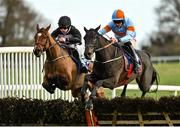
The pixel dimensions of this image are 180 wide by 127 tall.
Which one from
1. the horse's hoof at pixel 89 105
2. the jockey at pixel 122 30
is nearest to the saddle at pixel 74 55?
the jockey at pixel 122 30

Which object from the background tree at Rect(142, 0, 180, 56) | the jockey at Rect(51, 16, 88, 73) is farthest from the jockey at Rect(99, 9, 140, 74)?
the background tree at Rect(142, 0, 180, 56)

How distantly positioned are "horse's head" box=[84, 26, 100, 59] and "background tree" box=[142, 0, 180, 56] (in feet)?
206

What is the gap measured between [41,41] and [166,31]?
221 ft

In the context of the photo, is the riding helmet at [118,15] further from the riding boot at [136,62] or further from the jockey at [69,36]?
the jockey at [69,36]

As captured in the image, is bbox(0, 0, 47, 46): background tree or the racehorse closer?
the racehorse

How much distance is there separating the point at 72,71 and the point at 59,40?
2.40ft

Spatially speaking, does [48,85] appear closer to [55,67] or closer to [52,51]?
[55,67]

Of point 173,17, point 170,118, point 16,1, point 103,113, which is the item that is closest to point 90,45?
point 103,113

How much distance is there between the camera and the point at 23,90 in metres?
14.6

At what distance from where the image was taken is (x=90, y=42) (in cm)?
1047

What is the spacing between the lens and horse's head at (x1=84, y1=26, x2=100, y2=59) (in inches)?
403

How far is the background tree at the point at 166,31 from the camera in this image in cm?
7475

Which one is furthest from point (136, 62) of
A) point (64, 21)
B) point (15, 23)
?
point (15, 23)

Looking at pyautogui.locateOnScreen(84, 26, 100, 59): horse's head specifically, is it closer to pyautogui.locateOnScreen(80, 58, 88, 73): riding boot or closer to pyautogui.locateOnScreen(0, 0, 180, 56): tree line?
pyautogui.locateOnScreen(80, 58, 88, 73): riding boot
